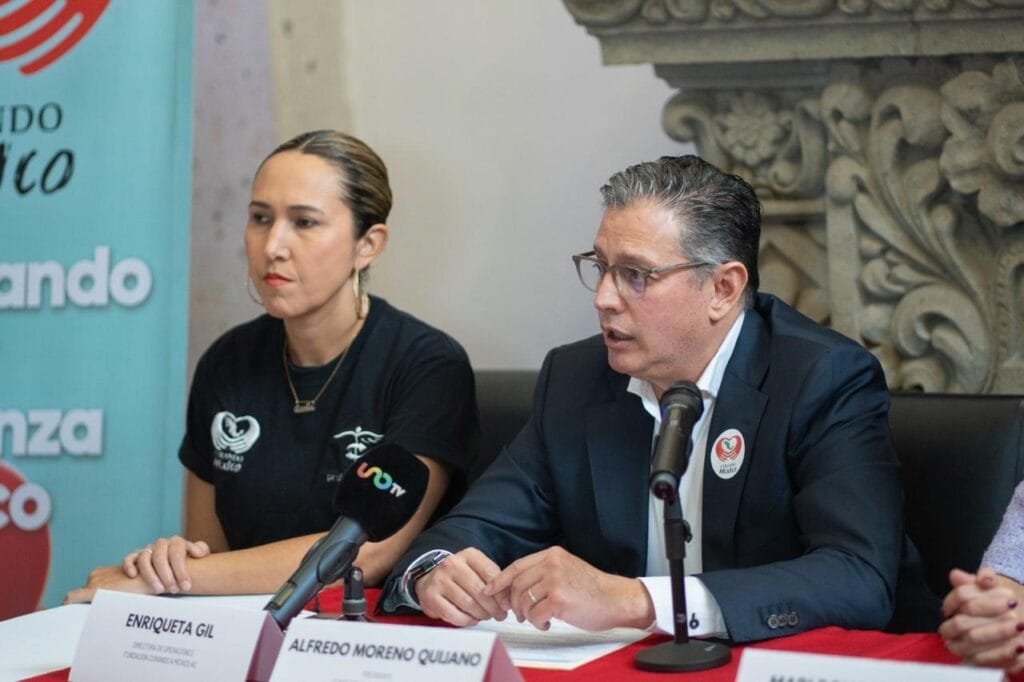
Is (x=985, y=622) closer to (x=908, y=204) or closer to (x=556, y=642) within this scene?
(x=556, y=642)

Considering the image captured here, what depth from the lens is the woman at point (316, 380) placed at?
8.99 ft

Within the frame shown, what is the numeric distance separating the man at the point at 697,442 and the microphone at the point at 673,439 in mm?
311

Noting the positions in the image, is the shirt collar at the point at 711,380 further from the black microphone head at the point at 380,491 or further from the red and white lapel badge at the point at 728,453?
the black microphone head at the point at 380,491

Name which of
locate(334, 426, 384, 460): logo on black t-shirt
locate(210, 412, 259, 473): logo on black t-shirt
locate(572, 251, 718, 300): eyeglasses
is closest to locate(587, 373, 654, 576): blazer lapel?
locate(572, 251, 718, 300): eyeglasses

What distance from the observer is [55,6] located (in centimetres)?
343

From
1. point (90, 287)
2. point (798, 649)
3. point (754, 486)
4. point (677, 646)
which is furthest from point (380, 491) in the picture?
point (90, 287)

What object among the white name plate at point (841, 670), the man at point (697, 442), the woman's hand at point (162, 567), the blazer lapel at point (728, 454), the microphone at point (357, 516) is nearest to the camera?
the white name plate at point (841, 670)

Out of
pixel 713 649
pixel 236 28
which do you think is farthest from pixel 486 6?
pixel 713 649

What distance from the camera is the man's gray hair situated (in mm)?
2273

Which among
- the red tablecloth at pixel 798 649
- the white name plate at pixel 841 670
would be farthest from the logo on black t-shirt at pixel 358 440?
the white name plate at pixel 841 670

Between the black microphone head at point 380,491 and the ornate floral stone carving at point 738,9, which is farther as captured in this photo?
the ornate floral stone carving at point 738,9

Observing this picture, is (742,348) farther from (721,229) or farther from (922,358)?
(922,358)

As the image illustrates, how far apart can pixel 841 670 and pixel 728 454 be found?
2.90ft

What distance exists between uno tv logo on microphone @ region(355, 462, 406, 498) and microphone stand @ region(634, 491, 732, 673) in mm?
340
